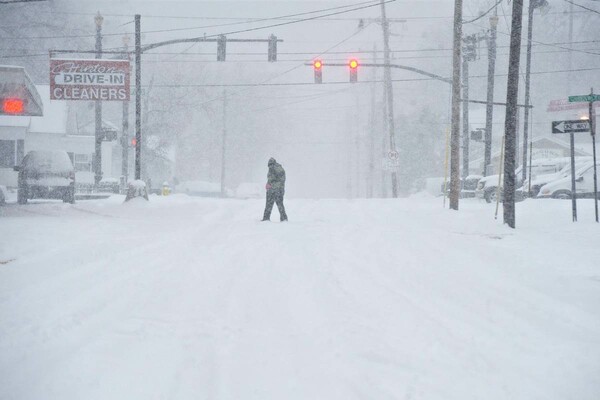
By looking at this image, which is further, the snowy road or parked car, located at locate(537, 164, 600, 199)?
parked car, located at locate(537, 164, 600, 199)

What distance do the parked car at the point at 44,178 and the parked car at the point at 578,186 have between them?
17651mm

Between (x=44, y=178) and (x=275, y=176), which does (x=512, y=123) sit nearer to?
(x=275, y=176)

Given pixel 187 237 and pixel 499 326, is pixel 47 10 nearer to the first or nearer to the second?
pixel 187 237

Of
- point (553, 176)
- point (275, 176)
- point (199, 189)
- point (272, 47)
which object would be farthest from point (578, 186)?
point (199, 189)

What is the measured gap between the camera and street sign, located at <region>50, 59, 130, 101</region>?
73.8 feet

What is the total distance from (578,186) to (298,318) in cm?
1873

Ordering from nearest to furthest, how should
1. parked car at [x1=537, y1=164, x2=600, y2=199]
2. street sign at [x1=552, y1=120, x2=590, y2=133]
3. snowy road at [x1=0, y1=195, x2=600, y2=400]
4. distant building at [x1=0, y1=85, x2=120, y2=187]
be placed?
snowy road at [x1=0, y1=195, x2=600, y2=400]
street sign at [x1=552, y1=120, x2=590, y2=133]
parked car at [x1=537, y1=164, x2=600, y2=199]
distant building at [x1=0, y1=85, x2=120, y2=187]

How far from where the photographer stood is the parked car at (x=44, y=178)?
20859mm

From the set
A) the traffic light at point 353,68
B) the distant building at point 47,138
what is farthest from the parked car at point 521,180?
the distant building at point 47,138

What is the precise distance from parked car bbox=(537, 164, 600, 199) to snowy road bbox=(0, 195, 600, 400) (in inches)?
391

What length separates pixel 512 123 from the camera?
14.3m

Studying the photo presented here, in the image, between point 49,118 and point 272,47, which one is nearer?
point 272,47

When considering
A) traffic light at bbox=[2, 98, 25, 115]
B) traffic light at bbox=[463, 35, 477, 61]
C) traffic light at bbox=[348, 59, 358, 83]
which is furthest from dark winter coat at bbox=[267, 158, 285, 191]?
traffic light at bbox=[463, 35, 477, 61]

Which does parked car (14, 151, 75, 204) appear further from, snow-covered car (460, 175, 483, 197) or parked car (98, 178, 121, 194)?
snow-covered car (460, 175, 483, 197)
